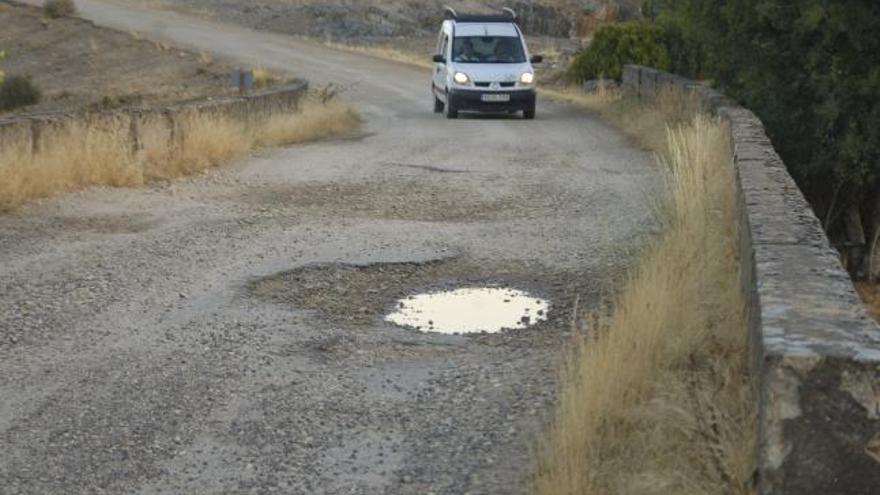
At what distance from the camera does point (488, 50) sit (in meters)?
27.4

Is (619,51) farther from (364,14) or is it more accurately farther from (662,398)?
(662,398)

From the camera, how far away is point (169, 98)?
105ft

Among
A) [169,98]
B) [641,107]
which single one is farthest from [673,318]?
[169,98]

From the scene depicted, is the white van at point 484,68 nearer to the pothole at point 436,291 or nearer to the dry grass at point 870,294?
the dry grass at point 870,294

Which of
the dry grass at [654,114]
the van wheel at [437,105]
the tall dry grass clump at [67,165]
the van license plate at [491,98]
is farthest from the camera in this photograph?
the van wheel at [437,105]

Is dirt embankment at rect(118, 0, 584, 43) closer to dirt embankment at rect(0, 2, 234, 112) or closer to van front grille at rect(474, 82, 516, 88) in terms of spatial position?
dirt embankment at rect(0, 2, 234, 112)

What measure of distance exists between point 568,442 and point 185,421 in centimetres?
188

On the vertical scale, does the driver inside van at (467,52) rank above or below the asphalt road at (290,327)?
below

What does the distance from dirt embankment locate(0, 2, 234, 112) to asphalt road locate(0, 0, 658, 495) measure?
714 inches

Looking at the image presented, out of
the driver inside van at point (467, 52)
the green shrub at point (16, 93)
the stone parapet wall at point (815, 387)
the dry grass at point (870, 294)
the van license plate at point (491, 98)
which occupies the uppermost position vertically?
the stone parapet wall at point (815, 387)

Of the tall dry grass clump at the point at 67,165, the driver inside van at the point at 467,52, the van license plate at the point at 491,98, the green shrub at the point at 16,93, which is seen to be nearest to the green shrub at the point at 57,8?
the green shrub at the point at 16,93

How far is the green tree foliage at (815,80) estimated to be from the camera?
1463 cm

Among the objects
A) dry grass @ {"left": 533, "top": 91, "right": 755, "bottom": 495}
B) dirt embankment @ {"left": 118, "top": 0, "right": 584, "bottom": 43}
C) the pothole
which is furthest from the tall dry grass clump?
dirt embankment @ {"left": 118, "top": 0, "right": 584, "bottom": 43}

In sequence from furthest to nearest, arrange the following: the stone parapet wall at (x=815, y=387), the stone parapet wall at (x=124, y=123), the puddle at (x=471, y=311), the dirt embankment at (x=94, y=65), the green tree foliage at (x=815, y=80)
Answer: the dirt embankment at (x=94, y=65), the green tree foliage at (x=815, y=80), the stone parapet wall at (x=124, y=123), the puddle at (x=471, y=311), the stone parapet wall at (x=815, y=387)
